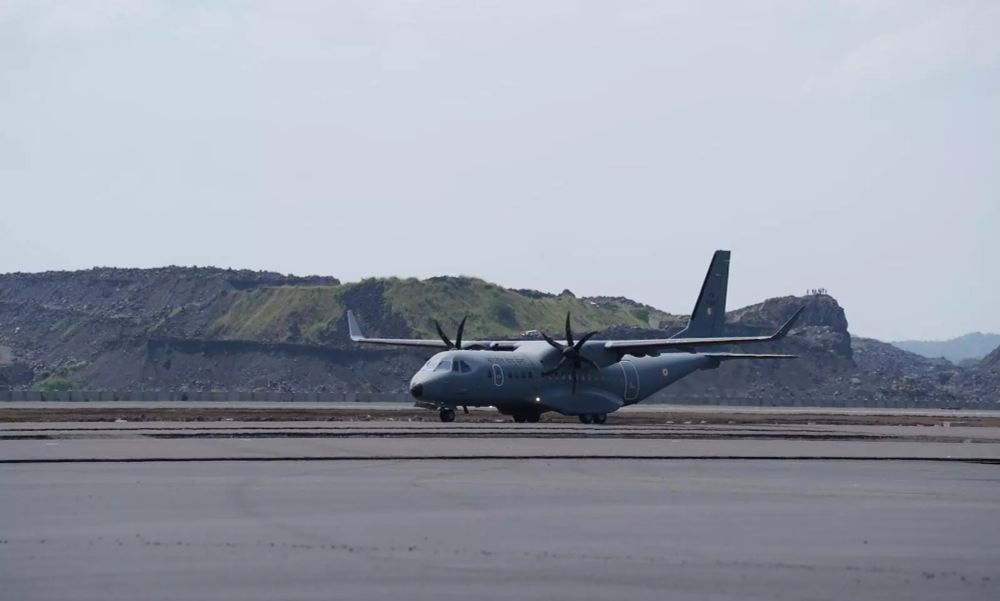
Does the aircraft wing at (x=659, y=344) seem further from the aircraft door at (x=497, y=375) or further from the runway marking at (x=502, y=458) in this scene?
the runway marking at (x=502, y=458)

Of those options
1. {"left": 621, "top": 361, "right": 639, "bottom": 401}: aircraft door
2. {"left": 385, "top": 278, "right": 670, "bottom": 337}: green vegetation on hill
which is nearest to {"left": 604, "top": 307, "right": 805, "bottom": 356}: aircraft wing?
{"left": 621, "top": 361, "right": 639, "bottom": 401}: aircraft door

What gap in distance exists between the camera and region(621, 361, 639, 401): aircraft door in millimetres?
60031

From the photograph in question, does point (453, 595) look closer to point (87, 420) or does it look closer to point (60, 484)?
point (60, 484)

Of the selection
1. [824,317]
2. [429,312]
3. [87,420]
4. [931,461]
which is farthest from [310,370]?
[931,461]

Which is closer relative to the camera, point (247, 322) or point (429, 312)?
point (429, 312)

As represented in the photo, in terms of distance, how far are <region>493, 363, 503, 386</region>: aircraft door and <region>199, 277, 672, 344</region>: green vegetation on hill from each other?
3695 inches

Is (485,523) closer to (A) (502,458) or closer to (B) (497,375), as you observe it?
(A) (502,458)

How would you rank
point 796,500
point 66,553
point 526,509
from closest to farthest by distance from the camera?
1. point 66,553
2. point 526,509
3. point 796,500

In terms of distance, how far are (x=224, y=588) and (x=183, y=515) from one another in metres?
5.82

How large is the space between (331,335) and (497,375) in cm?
10023

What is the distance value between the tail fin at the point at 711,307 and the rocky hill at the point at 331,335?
98.9 feet

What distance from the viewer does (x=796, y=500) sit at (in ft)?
71.8

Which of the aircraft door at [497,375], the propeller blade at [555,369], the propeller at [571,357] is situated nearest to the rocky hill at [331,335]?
the propeller at [571,357]

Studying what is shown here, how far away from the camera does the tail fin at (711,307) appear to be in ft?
214
